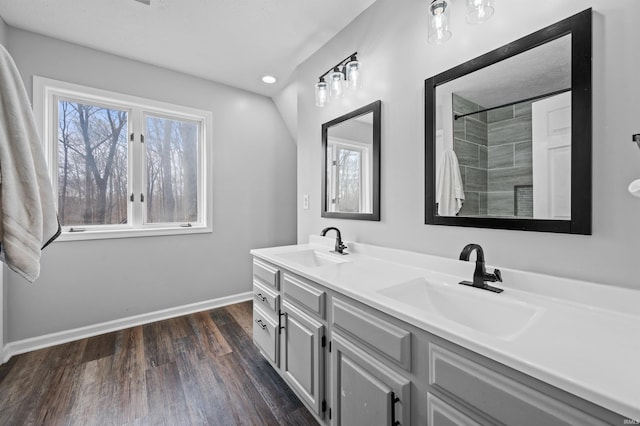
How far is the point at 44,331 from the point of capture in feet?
7.10

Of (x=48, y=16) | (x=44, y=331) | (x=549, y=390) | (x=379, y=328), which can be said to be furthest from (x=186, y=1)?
(x=44, y=331)

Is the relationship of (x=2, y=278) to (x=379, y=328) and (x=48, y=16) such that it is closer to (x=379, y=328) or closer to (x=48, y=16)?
(x=48, y=16)

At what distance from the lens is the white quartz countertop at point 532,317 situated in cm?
56

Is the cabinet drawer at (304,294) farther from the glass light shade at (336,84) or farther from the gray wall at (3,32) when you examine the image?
the gray wall at (3,32)

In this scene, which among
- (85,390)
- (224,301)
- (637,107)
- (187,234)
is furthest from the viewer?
(224,301)

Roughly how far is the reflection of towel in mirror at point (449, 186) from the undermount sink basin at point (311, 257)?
732mm

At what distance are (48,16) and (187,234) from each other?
1.93m

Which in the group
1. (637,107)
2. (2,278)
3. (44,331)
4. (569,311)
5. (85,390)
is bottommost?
(85,390)

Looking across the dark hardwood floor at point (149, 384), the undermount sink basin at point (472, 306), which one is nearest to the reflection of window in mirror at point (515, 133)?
the undermount sink basin at point (472, 306)

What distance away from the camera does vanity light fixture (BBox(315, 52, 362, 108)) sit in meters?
1.77

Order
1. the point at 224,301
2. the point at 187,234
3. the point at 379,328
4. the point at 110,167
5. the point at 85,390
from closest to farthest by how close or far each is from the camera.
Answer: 1. the point at 379,328
2. the point at 85,390
3. the point at 110,167
4. the point at 187,234
5. the point at 224,301

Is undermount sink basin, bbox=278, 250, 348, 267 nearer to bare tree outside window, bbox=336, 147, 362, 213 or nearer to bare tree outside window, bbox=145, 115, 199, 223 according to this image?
bare tree outside window, bbox=336, 147, 362, 213


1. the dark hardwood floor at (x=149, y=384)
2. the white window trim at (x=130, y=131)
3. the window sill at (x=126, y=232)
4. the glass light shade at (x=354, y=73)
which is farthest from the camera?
the window sill at (x=126, y=232)

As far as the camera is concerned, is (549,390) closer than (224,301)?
Yes
